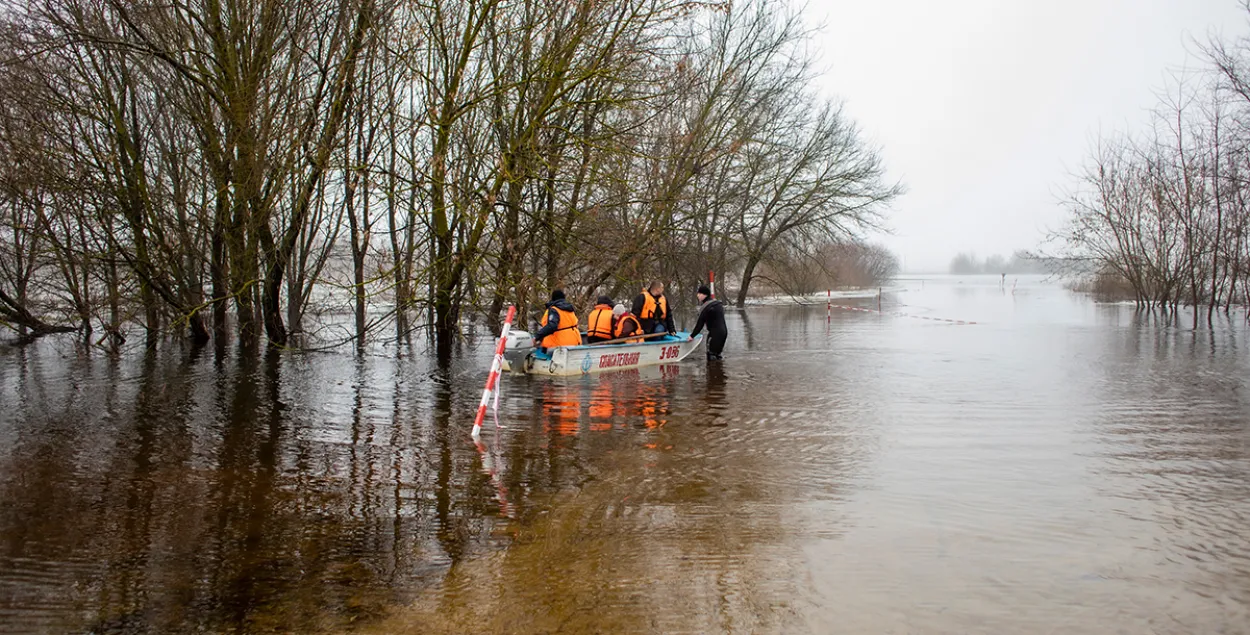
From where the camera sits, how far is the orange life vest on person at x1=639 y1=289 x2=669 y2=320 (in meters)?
15.7

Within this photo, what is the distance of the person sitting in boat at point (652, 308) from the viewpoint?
1571cm

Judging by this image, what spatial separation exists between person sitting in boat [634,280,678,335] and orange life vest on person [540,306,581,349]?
7.02ft

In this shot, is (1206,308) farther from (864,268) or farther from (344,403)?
(344,403)

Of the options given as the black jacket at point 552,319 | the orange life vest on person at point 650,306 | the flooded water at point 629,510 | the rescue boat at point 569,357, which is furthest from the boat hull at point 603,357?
the flooded water at point 629,510

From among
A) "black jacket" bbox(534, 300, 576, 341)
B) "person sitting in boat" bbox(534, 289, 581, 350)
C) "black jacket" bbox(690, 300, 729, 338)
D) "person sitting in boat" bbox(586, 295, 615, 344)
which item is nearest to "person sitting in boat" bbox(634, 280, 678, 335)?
"black jacket" bbox(690, 300, 729, 338)

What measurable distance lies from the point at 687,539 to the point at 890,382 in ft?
28.4

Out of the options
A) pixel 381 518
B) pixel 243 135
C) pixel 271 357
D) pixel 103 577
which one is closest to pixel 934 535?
pixel 381 518

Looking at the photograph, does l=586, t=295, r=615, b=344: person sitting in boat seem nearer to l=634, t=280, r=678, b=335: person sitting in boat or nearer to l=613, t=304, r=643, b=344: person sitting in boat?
l=613, t=304, r=643, b=344: person sitting in boat

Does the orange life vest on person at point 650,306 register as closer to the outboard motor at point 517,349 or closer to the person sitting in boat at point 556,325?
the person sitting in boat at point 556,325

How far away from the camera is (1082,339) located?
71.2ft

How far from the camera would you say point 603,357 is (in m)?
14.3

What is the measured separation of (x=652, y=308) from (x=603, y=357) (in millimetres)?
2013

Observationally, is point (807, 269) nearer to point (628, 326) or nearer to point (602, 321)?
point (628, 326)

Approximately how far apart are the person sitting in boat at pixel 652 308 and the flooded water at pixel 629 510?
337cm
